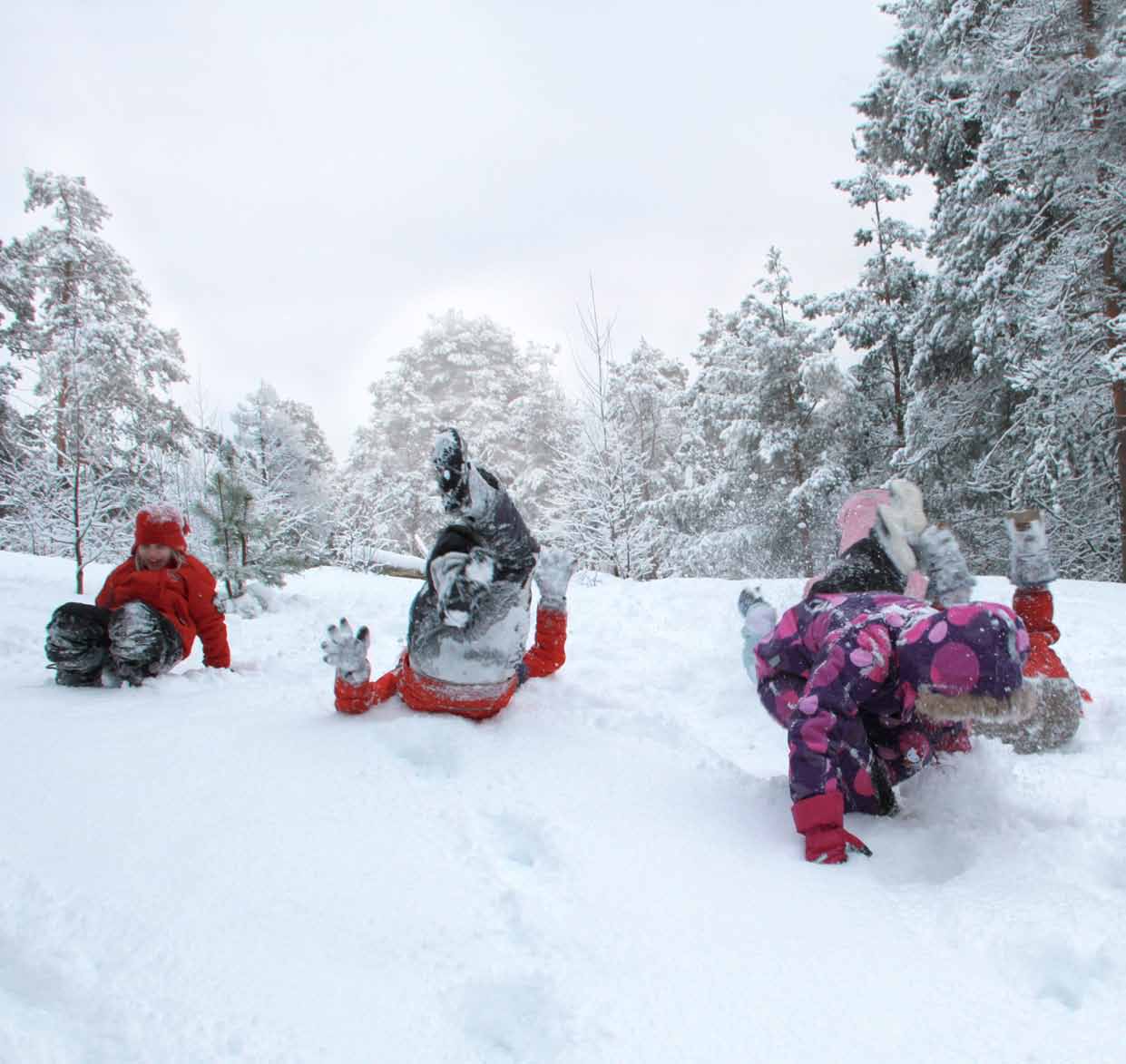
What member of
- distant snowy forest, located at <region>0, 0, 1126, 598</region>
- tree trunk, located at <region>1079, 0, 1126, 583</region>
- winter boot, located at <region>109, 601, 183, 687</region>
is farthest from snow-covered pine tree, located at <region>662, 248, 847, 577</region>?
winter boot, located at <region>109, 601, 183, 687</region>

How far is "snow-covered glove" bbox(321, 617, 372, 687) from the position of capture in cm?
265

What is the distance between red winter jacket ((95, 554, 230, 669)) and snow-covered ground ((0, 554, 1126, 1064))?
0.99 m

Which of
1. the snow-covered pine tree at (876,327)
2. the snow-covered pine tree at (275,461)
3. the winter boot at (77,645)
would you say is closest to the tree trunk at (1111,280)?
the snow-covered pine tree at (876,327)

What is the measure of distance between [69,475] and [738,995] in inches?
423

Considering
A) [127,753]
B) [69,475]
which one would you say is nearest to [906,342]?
[69,475]

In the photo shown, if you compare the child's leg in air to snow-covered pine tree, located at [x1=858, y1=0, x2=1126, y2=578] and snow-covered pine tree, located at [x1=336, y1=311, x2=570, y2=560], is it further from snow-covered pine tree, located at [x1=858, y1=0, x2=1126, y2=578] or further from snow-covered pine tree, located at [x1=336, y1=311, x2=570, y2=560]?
snow-covered pine tree, located at [x1=336, y1=311, x2=570, y2=560]

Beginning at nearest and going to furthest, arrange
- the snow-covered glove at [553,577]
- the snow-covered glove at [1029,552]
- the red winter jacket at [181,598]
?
the snow-covered glove at [553,577] → the snow-covered glove at [1029,552] → the red winter jacket at [181,598]

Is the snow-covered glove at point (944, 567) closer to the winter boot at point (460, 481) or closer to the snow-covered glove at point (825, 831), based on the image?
the snow-covered glove at point (825, 831)

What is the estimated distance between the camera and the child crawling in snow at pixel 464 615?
2.53 metres

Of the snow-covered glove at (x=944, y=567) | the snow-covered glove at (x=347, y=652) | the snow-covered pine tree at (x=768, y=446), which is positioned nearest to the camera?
the snow-covered glove at (x=347, y=652)

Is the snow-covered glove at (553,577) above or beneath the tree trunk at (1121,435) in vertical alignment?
beneath

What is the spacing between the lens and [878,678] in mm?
2020

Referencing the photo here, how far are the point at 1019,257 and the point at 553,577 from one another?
38.4 ft

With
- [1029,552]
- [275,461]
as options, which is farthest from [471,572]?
[275,461]
